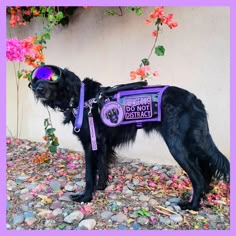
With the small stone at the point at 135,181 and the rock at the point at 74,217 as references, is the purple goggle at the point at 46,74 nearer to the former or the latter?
the rock at the point at 74,217

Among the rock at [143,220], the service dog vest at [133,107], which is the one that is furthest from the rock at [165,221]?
the service dog vest at [133,107]

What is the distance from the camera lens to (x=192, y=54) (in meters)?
3.59

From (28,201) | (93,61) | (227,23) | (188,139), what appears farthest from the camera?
(93,61)

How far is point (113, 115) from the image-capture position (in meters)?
2.94

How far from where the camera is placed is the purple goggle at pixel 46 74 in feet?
9.49

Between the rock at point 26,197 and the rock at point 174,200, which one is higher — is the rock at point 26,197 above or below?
above

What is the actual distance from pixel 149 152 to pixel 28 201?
1.59m

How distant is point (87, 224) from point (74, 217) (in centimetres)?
15

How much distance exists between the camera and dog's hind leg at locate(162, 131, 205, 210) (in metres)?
2.86

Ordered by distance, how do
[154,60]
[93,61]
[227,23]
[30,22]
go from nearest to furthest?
1. [227,23]
2. [154,60]
3. [93,61]
4. [30,22]

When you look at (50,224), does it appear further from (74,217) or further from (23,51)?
(23,51)

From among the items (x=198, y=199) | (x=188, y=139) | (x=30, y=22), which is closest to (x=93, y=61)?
(x=30, y=22)

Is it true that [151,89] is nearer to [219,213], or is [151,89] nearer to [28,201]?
[219,213]

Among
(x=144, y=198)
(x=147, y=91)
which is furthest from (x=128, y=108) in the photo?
(x=144, y=198)
